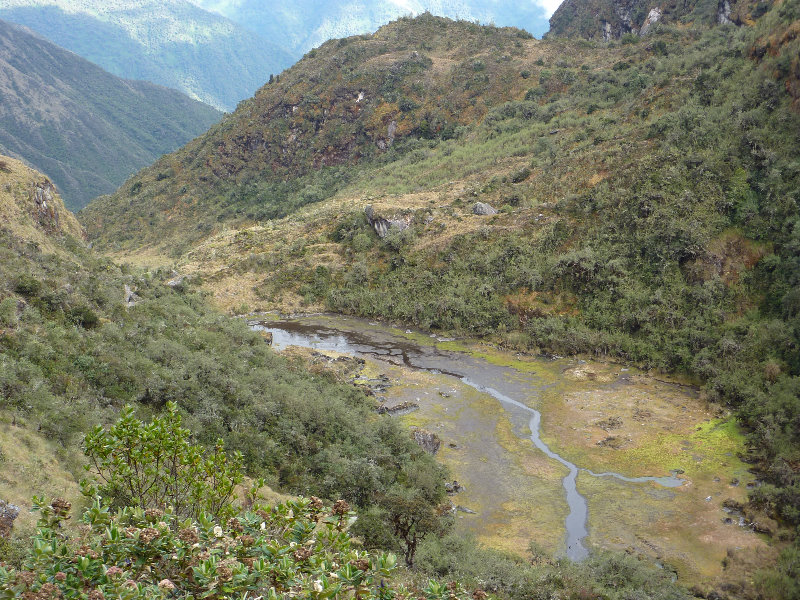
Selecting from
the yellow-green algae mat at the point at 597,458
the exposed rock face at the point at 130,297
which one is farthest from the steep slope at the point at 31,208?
the yellow-green algae mat at the point at 597,458

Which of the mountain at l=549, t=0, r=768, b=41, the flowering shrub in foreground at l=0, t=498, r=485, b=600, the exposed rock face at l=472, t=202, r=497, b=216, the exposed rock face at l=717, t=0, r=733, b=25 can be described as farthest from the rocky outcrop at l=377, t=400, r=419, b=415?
the exposed rock face at l=717, t=0, r=733, b=25

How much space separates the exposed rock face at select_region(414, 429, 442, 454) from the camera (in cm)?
2577

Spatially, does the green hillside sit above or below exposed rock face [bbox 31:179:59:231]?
below

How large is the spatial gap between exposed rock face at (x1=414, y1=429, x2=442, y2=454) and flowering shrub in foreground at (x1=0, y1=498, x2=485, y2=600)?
19957mm

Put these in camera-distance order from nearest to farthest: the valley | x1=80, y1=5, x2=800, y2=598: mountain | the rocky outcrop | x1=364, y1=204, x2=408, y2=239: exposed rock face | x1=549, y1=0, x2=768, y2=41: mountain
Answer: the valley < the rocky outcrop < x1=80, y1=5, x2=800, y2=598: mountain < x1=364, y1=204, x2=408, y2=239: exposed rock face < x1=549, y1=0, x2=768, y2=41: mountain

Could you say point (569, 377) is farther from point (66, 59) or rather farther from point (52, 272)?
point (66, 59)

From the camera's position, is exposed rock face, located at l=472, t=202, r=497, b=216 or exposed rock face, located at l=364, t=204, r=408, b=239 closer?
exposed rock face, located at l=472, t=202, r=497, b=216

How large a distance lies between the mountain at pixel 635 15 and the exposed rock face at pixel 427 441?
61.4 m

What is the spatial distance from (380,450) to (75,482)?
37.5 feet

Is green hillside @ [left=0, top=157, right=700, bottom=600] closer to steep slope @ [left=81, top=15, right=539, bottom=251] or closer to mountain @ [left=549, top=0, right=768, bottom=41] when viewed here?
steep slope @ [left=81, top=15, right=539, bottom=251]

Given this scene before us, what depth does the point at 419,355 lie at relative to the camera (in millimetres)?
39906

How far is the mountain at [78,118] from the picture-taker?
5177 inches

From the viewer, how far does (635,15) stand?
92.1 m

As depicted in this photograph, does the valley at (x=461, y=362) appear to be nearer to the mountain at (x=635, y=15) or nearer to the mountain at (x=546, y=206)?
the mountain at (x=546, y=206)
